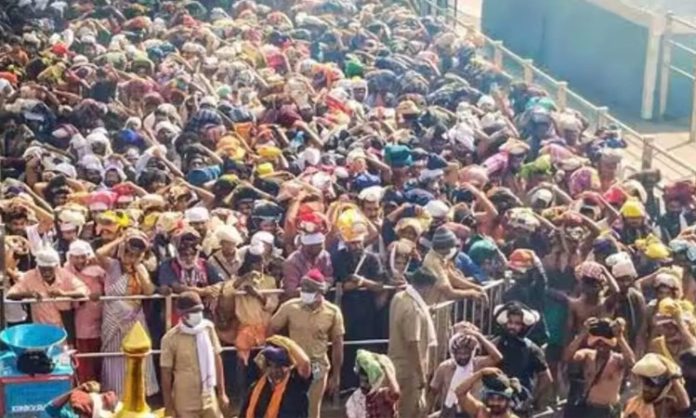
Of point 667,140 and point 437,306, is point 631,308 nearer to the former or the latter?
point 437,306

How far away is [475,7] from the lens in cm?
3297

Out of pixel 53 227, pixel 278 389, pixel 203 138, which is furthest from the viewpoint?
pixel 203 138

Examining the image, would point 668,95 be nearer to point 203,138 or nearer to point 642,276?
point 203,138

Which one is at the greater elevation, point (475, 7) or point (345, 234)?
point (345, 234)

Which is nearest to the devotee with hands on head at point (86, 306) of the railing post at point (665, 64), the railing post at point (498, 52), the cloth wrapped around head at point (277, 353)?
the cloth wrapped around head at point (277, 353)

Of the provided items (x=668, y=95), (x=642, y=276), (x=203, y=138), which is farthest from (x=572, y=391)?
(x=668, y=95)

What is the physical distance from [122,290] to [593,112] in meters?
9.24

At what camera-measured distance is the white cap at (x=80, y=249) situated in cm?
1117

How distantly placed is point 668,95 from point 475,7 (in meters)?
10.4

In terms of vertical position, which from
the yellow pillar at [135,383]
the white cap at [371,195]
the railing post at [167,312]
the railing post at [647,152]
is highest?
the yellow pillar at [135,383]

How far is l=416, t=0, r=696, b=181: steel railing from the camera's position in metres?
16.1

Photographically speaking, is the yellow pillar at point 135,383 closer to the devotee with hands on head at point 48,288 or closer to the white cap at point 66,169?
the devotee with hands on head at point 48,288

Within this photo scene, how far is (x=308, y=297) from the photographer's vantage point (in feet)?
34.7

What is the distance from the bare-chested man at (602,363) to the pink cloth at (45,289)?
3.37 metres
